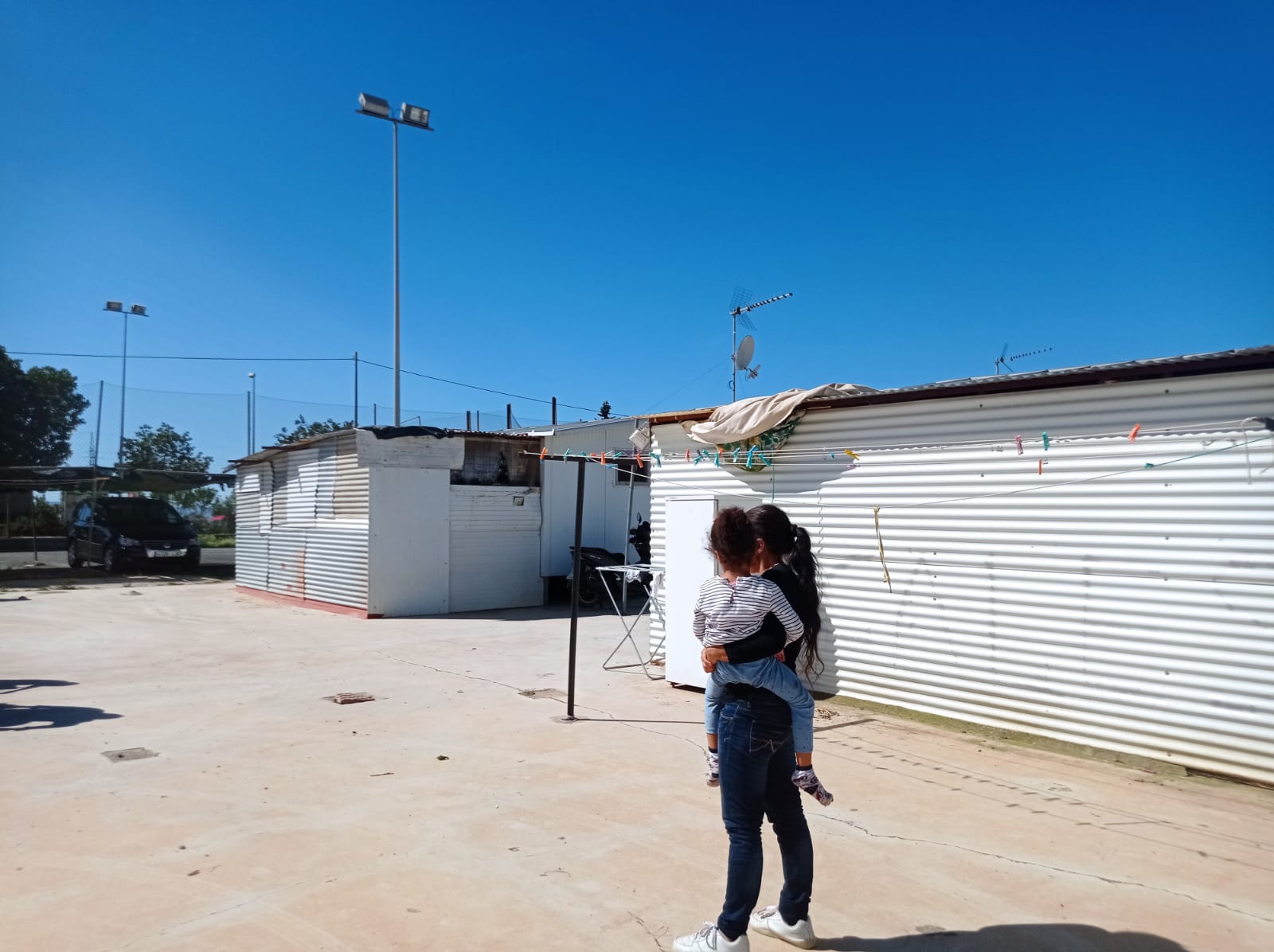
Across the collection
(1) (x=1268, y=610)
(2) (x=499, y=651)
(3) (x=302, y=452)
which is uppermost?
(3) (x=302, y=452)

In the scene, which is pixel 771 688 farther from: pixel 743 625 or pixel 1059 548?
pixel 1059 548

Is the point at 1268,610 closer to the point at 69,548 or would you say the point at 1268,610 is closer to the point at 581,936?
the point at 581,936

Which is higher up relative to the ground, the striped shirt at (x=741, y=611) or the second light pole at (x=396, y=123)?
the second light pole at (x=396, y=123)

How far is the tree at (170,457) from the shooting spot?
27406 mm

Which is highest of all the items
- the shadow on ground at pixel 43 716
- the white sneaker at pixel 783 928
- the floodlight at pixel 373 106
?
the floodlight at pixel 373 106

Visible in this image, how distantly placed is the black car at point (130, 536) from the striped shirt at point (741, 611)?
2202cm

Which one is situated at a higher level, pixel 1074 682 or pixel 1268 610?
pixel 1268 610

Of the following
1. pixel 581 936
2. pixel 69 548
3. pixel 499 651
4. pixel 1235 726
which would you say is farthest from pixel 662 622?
pixel 69 548

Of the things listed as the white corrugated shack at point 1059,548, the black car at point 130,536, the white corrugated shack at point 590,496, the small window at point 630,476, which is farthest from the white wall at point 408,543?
the black car at point 130,536

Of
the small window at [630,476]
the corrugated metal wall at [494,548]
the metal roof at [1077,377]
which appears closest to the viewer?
the metal roof at [1077,377]

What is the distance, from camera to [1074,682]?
20.6ft

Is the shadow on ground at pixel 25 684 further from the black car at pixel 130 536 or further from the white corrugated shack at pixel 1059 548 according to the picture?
the black car at pixel 130 536

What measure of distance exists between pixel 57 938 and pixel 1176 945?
4515mm

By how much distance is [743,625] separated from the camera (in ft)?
10.3
